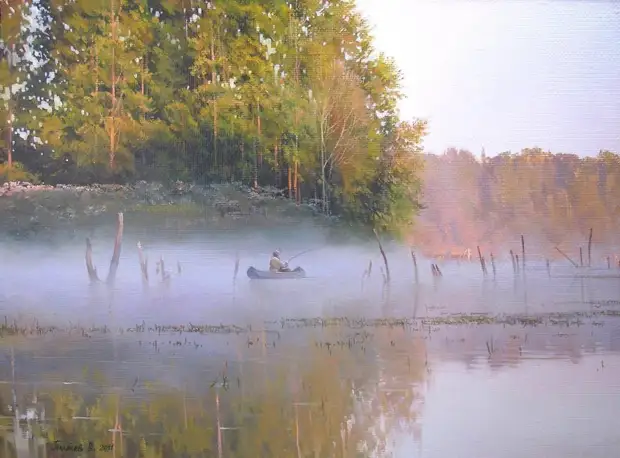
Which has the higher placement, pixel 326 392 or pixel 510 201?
pixel 510 201

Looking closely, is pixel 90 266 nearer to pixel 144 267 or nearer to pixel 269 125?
pixel 144 267

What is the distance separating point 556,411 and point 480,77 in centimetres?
132

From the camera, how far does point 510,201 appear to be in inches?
101

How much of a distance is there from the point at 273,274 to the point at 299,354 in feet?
1.05

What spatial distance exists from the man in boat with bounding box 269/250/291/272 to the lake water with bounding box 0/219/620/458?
0.03m

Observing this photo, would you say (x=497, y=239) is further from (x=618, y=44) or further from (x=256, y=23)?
(x=256, y=23)

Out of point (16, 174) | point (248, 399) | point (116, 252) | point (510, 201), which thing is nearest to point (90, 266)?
point (116, 252)

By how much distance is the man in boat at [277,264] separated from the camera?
248 centimetres

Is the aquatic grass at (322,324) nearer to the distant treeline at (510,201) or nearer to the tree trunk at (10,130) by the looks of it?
the distant treeline at (510,201)

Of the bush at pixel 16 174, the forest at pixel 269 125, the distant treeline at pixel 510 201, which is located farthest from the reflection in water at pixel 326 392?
the bush at pixel 16 174

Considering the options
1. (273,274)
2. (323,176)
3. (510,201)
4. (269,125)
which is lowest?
(273,274)

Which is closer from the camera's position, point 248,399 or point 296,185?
point 248,399

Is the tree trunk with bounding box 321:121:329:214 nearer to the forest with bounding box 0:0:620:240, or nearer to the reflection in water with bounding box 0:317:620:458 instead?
the forest with bounding box 0:0:620:240

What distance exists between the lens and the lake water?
239 cm
